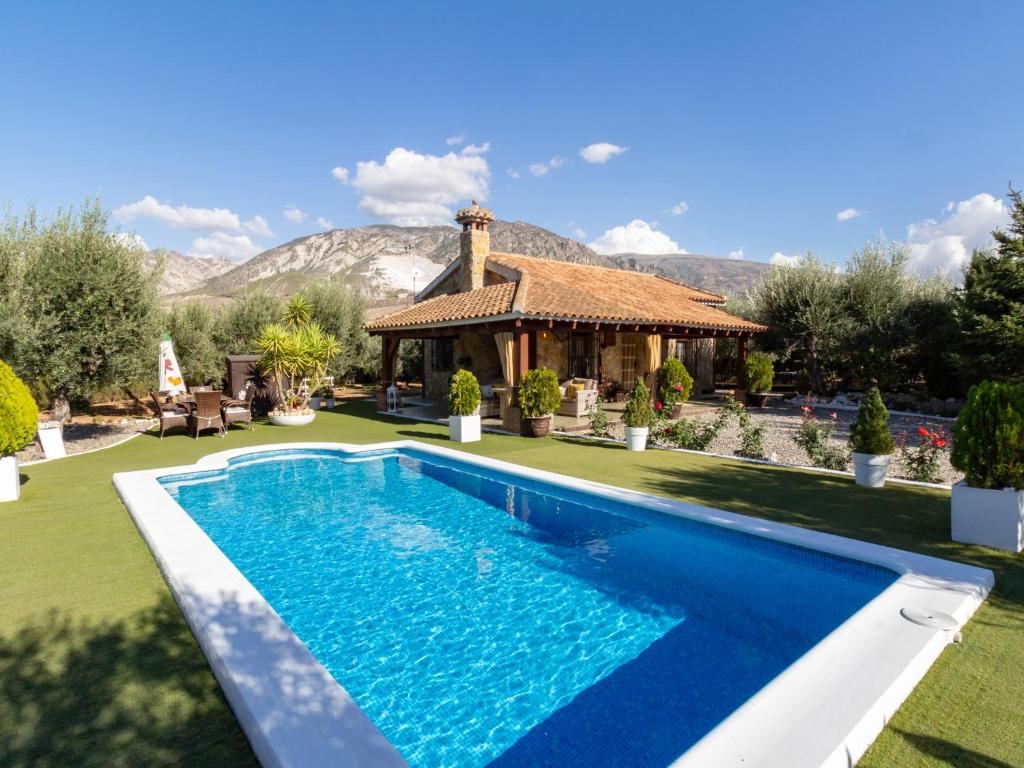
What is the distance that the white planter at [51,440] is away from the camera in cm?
1095

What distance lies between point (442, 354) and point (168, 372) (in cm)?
917

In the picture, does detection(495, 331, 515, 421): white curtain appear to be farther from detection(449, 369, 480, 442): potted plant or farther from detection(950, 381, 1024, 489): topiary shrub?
detection(950, 381, 1024, 489): topiary shrub

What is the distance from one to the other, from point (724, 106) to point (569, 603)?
2306cm

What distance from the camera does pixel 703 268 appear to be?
148375mm

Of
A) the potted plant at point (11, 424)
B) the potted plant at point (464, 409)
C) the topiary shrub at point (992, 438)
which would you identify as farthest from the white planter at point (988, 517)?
the potted plant at point (11, 424)

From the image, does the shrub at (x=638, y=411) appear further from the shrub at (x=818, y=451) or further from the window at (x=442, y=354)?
the window at (x=442, y=354)

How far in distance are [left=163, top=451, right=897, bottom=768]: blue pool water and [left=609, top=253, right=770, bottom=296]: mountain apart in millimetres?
126683

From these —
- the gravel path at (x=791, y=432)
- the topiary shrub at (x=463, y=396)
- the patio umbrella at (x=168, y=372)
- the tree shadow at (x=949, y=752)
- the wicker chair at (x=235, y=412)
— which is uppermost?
the patio umbrella at (x=168, y=372)

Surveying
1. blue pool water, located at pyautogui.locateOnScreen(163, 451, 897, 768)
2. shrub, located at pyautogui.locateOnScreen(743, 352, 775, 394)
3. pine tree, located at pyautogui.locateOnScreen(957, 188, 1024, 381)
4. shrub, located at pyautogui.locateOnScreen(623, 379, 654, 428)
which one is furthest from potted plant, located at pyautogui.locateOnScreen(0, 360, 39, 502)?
pine tree, located at pyautogui.locateOnScreen(957, 188, 1024, 381)

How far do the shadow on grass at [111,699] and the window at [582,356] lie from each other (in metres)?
16.0

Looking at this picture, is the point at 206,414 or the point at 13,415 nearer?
the point at 13,415

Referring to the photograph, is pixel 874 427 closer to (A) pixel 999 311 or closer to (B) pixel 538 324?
(B) pixel 538 324

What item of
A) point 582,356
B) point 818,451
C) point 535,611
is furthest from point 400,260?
point 535,611

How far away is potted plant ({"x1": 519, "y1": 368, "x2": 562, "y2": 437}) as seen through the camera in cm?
1291
